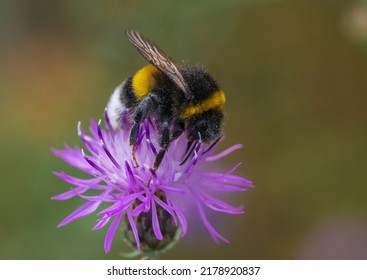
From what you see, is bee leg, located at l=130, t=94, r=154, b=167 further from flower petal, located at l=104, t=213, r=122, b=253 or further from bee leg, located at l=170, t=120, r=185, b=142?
flower petal, located at l=104, t=213, r=122, b=253

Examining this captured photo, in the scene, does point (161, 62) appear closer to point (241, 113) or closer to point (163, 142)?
point (163, 142)

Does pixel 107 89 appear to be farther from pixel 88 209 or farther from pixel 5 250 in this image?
pixel 88 209

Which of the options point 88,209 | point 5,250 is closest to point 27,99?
point 5,250

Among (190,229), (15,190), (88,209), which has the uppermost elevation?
(15,190)

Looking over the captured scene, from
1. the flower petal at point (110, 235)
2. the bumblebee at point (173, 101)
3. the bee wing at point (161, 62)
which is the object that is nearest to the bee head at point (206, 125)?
the bumblebee at point (173, 101)

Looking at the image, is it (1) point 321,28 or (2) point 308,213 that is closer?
(2) point 308,213

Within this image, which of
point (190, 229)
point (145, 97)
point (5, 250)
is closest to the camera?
point (145, 97)
